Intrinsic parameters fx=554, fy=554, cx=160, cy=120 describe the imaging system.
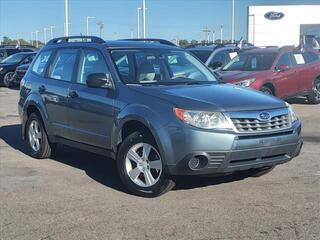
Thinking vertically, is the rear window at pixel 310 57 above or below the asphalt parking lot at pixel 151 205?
above

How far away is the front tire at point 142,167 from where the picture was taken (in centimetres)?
589

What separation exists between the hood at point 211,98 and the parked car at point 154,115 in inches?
0.4

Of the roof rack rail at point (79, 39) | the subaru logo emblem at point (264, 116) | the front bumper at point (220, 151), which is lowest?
the front bumper at point (220, 151)

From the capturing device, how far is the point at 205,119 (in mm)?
5598

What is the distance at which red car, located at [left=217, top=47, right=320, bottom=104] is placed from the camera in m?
13.2

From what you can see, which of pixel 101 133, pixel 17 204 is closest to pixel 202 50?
pixel 101 133

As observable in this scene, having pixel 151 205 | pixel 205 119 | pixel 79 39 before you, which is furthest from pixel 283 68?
pixel 151 205

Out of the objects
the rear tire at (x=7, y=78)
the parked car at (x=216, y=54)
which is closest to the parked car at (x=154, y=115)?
the parked car at (x=216, y=54)

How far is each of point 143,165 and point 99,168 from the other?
1.63m

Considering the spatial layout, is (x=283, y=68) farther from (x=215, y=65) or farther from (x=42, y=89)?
(x=42, y=89)

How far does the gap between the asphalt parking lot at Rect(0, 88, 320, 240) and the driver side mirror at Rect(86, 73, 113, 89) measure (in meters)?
1.18

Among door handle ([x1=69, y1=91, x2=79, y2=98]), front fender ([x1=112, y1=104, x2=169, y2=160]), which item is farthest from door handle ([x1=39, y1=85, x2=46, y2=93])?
front fender ([x1=112, y1=104, x2=169, y2=160])

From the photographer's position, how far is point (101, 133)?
662 centimetres

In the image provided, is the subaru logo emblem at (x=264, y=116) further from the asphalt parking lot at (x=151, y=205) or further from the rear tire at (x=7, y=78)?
the rear tire at (x=7, y=78)
